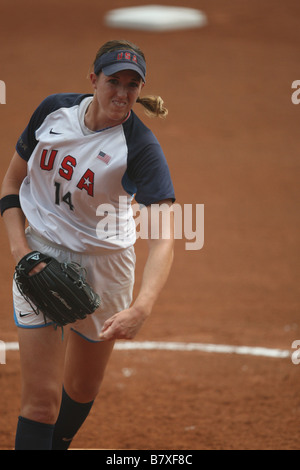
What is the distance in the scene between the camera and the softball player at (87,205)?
10.7 feet

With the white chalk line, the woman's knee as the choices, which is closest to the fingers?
the woman's knee

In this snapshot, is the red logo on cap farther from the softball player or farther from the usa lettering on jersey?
the usa lettering on jersey

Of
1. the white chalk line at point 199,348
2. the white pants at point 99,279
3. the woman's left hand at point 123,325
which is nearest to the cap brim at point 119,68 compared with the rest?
the white pants at point 99,279

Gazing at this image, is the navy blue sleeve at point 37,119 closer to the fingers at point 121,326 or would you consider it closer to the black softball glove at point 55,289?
the black softball glove at point 55,289

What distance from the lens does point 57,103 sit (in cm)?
355

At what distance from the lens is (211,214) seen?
948 cm

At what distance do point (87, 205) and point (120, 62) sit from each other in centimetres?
69

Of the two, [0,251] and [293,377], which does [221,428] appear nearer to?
[293,377]

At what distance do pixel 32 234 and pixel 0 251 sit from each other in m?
4.87

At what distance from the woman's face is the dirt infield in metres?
2.22

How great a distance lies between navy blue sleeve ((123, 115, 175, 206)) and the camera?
323 centimetres

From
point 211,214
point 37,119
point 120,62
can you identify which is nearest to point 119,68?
point 120,62

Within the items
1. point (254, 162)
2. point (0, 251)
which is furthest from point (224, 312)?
point (254, 162)

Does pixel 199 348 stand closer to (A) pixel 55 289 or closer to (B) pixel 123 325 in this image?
(A) pixel 55 289
